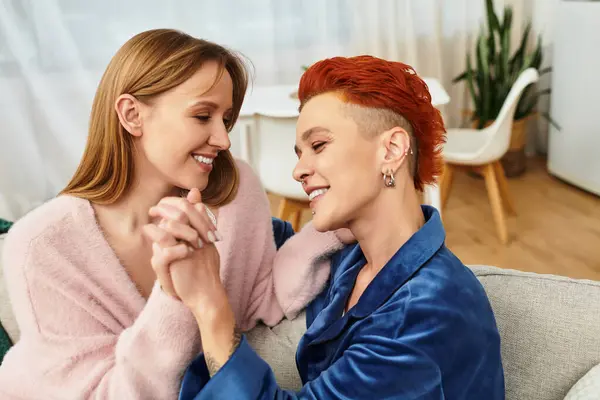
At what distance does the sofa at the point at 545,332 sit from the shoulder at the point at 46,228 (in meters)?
0.76

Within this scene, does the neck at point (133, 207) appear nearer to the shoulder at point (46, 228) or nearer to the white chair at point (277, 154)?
the shoulder at point (46, 228)

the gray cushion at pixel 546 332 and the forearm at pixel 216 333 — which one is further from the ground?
the forearm at pixel 216 333

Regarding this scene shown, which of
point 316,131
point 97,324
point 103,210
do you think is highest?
point 316,131

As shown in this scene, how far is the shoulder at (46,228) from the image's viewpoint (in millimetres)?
1025

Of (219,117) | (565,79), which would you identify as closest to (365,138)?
(219,117)

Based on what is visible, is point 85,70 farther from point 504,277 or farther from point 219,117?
point 504,277

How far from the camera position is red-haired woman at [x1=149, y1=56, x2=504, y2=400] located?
893mm

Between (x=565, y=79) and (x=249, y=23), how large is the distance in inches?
74.4

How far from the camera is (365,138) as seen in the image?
40.0 inches

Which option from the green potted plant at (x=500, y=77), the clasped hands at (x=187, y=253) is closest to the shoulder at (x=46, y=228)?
the clasped hands at (x=187, y=253)

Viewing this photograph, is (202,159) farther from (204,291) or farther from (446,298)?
(446,298)

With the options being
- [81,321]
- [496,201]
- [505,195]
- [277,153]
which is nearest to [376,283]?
[81,321]

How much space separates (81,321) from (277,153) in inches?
59.0

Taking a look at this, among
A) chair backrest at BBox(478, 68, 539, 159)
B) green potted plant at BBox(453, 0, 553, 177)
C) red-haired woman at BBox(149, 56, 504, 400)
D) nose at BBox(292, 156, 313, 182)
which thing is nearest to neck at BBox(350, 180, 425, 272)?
red-haired woman at BBox(149, 56, 504, 400)
